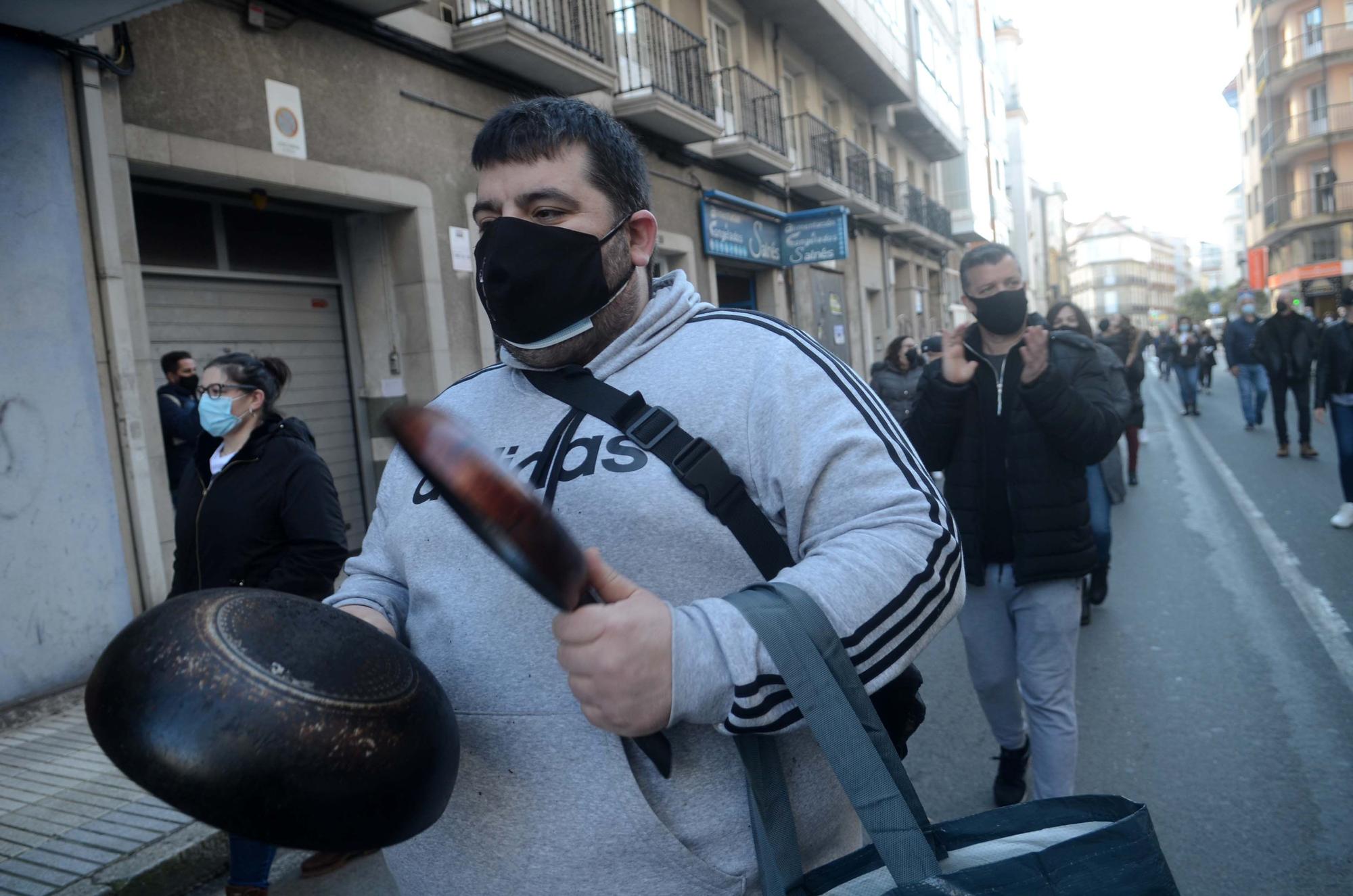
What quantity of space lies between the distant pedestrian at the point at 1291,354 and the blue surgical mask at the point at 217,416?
36.6ft

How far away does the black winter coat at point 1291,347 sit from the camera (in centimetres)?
1117

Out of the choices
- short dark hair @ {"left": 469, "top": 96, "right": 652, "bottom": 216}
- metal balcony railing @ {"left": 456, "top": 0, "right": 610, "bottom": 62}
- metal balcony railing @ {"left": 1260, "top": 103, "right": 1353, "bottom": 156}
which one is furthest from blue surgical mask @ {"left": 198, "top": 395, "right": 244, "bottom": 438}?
metal balcony railing @ {"left": 1260, "top": 103, "right": 1353, "bottom": 156}

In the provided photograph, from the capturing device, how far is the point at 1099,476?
623cm

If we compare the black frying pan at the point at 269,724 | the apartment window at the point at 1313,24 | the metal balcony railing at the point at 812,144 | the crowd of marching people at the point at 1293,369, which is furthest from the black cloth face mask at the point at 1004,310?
the apartment window at the point at 1313,24

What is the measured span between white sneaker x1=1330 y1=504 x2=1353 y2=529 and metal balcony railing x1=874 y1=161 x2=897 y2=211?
15688 mm

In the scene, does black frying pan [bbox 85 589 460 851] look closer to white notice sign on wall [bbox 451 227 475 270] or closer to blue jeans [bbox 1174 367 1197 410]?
white notice sign on wall [bbox 451 227 475 270]

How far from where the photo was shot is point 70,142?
5.84 metres

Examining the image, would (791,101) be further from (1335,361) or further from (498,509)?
(498,509)

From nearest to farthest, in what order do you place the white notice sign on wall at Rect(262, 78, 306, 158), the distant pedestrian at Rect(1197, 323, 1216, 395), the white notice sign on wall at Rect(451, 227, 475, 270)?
the white notice sign on wall at Rect(262, 78, 306, 158), the white notice sign on wall at Rect(451, 227, 475, 270), the distant pedestrian at Rect(1197, 323, 1216, 395)

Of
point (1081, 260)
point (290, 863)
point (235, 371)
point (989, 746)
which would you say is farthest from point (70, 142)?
point (1081, 260)

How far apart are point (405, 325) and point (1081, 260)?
5441 inches

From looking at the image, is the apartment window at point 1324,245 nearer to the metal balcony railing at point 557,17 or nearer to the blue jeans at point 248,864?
the metal balcony railing at point 557,17

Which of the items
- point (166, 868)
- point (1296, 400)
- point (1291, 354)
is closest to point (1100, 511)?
point (166, 868)

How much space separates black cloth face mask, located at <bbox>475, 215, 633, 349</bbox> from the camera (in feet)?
4.94
